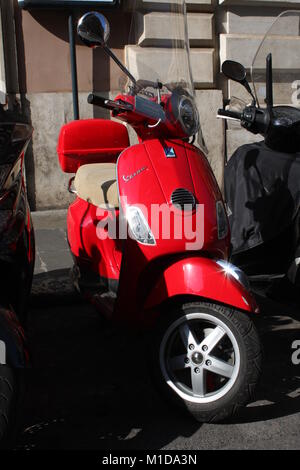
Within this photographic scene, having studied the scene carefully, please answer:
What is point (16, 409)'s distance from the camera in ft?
6.19

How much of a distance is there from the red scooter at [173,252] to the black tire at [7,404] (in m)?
0.73

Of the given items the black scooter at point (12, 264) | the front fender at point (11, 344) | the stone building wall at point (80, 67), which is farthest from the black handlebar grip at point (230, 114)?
the stone building wall at point (80, 67)

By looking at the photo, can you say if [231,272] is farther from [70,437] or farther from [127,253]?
[70,437]

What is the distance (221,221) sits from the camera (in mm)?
2652

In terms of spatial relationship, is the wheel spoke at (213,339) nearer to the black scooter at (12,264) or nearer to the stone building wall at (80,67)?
the black scooter at (12,264)

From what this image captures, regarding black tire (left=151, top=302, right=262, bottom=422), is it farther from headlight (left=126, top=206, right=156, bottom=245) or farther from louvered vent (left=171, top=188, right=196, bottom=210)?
louvered vent (left=171, top=188, right=196, bottom=210)

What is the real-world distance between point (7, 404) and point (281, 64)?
2441 mm

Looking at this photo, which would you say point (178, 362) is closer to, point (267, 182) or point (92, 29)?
point (267, 182)

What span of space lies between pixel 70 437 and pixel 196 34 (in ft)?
17.6

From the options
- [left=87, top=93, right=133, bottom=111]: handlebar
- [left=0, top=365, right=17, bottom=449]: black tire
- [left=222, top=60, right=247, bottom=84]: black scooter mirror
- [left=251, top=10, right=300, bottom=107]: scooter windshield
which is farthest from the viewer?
[left=251, top=10, right=300, bottom=107]: scooter windshield

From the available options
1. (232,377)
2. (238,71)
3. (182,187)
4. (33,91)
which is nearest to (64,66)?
(33,91)

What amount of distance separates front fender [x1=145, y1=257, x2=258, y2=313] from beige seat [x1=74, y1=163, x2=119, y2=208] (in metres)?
0.57

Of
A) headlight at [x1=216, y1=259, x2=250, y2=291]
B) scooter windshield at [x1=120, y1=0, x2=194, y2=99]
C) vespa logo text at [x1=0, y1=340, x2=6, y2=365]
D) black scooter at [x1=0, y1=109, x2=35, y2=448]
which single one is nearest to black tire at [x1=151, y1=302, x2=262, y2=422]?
headlight at [x1=216, y1=259, x2=250, y2=291]

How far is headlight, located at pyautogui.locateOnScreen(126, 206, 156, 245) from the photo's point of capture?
2.55 m
